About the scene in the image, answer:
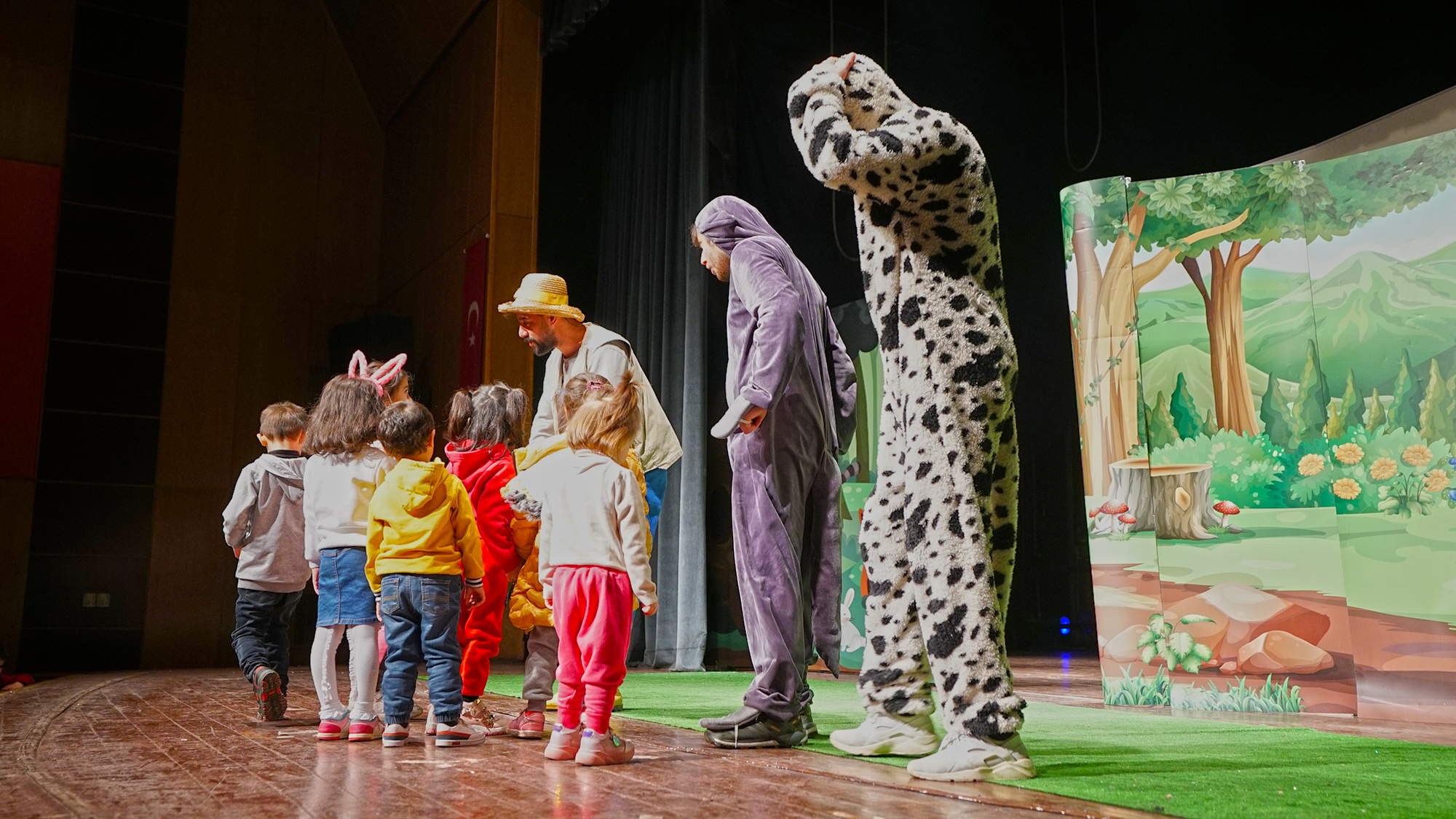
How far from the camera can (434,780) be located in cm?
209

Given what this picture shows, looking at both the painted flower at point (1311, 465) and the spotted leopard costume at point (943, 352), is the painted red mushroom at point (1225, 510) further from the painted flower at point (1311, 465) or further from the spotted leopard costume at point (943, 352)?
the spotted leopard costume at point (943, 352)

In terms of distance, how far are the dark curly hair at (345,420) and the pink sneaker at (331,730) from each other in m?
0.72

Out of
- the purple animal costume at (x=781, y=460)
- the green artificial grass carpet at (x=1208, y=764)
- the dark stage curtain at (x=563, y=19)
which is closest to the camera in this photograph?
the green artificial grass carpet at (x=1208, y=764)

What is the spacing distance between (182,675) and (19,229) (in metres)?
3.08

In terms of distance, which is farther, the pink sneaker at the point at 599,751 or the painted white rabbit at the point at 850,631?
the painted white rabbit at the point at 850,631

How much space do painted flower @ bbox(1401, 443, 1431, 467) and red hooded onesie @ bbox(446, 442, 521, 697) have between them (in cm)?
281

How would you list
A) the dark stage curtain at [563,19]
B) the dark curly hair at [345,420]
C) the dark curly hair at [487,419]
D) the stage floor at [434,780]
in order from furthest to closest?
the dark stage curtain at [563,19]
the dark curly hair at [487,419]
the dark curly hair at [345,420]
the stage floor at [434,780]

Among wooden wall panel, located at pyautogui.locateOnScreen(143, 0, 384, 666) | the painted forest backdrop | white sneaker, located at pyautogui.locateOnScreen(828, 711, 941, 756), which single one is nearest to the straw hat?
white sneaker, located at pyautogui.locateOnScreen(828, 711, 941, 756)

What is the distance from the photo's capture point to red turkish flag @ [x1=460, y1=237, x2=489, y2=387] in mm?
6520

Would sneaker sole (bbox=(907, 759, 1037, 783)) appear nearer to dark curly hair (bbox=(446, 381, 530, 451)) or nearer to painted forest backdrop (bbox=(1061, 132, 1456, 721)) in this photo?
dark curly hair (bbox=(446, 381, 530, 451))

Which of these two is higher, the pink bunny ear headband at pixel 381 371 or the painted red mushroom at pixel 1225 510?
the pink bunny ear headband at pixel 381 371

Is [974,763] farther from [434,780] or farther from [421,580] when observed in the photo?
[421,580]

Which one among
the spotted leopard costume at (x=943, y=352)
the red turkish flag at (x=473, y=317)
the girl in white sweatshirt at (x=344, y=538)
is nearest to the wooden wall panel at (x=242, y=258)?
the red turkish flag at (x=473, y=317)

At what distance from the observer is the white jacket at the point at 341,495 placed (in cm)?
290
